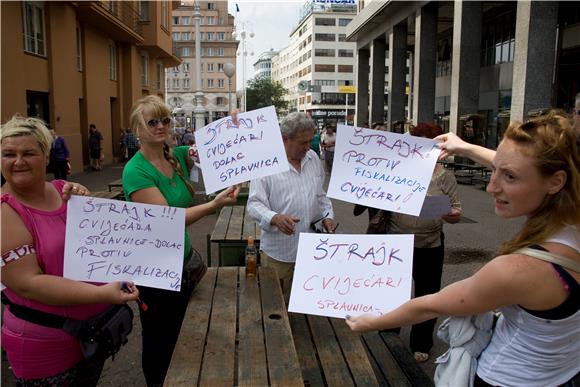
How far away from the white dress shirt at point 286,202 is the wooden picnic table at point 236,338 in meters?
0.29

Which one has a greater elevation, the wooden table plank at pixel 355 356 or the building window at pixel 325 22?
the building window at pixel 325 22

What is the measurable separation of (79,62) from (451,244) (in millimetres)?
17175

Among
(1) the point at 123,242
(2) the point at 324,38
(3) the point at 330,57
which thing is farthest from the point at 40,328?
(2) the point at 324,38

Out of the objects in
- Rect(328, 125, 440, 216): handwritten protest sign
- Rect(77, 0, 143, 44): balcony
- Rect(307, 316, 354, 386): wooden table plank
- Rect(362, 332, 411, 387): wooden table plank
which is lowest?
Rect(362, 332, 411, 387): wooden table plank

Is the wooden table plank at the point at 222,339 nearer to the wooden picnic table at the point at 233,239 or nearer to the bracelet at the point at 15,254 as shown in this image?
the bracelet at the point at 15,254

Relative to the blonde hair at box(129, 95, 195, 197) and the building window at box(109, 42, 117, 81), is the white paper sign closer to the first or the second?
the blonde hair at box(129, 95, 195, 197)

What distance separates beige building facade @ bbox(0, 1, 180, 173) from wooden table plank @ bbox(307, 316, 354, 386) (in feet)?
36.3

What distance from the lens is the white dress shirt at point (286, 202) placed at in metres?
3.41

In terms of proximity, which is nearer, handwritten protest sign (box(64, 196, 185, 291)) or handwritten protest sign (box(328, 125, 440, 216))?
handwritten protest sign (box(64, 196, 185, 291))

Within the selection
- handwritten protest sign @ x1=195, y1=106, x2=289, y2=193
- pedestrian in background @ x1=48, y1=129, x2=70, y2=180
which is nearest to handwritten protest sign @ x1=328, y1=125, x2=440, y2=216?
handwritten protest sign @ x1=195, y1=106, x2=289, y2=193

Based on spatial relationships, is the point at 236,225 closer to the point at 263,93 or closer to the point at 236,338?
the point at 236,338

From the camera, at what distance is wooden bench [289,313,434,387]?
8.37 ft

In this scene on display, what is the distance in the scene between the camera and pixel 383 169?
2502 mm

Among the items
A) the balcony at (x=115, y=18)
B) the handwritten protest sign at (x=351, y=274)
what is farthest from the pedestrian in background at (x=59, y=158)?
the handwritten protest sign at (x=351, y=274)
